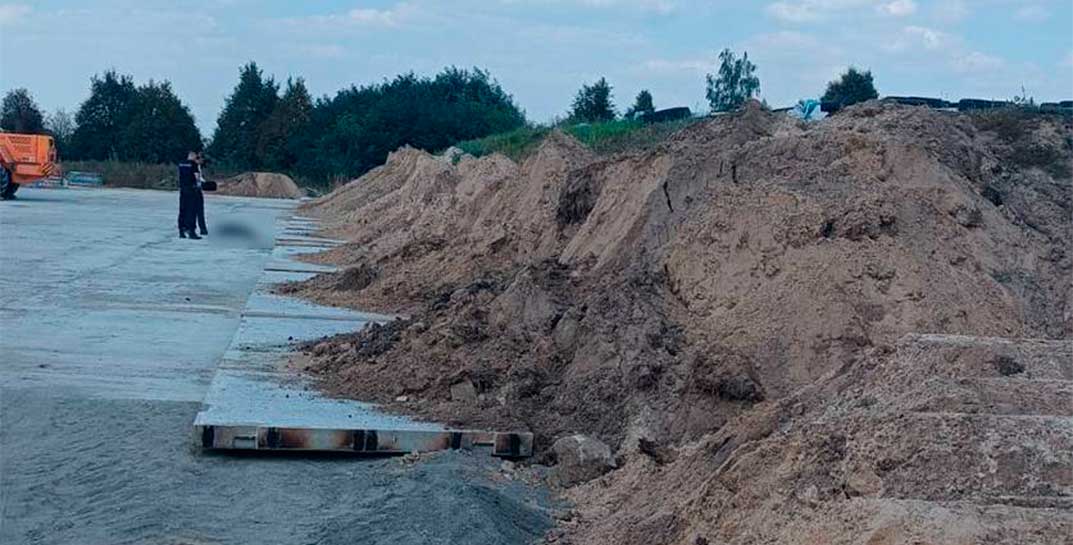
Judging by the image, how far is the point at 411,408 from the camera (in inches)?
380

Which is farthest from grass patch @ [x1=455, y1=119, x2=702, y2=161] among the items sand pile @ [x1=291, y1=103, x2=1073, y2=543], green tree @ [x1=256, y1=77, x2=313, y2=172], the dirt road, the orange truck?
green tree @ [x1=256, y1=77, x2=313, y2=172]

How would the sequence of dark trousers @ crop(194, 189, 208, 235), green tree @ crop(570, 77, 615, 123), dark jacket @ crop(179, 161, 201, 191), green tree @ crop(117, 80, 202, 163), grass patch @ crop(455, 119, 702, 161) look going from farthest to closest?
green tree @ crop(117, 80, 202, 163) < green tree @ crop(570, 77, 615, 123) < dark trousers @ crop(194, 189, 208, 235) < grass patch @ crop(455, 119, 702, 161) < dark jacket @ crop(179, 161, 201, 191)

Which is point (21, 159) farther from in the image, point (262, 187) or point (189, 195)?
point (262, 187)

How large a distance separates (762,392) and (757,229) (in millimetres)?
2050

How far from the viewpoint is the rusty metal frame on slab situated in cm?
855

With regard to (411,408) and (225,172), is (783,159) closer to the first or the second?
(411,408)

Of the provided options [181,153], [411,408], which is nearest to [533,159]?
[411,408]

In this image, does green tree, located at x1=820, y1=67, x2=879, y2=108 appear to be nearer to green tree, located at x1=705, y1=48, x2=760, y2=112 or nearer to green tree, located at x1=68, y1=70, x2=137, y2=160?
green tree, located at x1=705, y1=48, x2=760, y2=112

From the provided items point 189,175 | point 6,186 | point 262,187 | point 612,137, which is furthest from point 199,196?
point 262,187

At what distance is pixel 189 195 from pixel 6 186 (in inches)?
522

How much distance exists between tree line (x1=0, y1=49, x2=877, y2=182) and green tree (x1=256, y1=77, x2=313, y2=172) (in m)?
0.05

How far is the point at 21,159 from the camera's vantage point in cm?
3928

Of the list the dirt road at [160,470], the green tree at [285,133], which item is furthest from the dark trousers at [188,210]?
the green tree at [285,133]

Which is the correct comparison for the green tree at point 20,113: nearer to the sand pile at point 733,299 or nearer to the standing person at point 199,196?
the standing person at point 199,196
